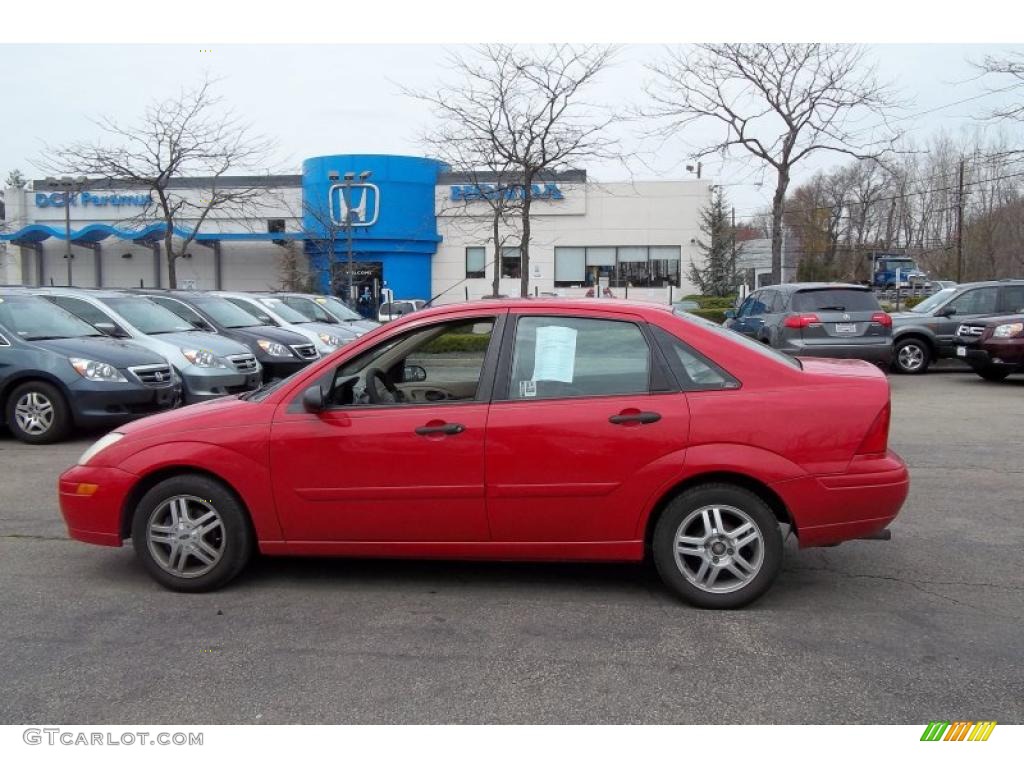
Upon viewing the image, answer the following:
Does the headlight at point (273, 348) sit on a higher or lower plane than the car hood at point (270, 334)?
lower

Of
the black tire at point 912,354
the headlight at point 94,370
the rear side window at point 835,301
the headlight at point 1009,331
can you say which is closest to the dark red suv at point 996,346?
the headlight at point 1009,331

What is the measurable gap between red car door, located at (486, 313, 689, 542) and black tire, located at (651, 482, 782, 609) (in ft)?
0.51

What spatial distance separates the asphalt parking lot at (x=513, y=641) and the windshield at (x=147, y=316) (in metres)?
6.71

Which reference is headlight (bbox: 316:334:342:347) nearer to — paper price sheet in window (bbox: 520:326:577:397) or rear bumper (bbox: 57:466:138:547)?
rear bumper (bbox: 57:466:138:547)

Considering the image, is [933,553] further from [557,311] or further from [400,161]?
[400,161]

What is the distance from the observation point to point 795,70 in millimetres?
24859

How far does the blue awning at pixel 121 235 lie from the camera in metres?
39.0

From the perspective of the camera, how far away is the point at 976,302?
642 inches

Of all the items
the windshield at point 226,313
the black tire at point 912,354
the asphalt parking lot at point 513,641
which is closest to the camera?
the asphalt parking lot at point 513,641

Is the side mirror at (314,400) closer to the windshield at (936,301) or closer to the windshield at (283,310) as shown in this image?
the windshield at (283,310)

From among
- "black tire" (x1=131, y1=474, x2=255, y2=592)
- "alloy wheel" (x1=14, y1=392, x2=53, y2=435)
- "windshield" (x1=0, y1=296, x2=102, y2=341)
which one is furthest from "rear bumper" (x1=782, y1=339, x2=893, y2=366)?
"black tire" (x1=131, y1=474, x2=255, y2=592)

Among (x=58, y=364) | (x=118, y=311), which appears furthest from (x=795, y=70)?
(x=58, y=364)

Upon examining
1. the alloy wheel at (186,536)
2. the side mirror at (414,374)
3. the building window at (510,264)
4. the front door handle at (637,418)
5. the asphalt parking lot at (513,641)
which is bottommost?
the asphalt parking lot at (513,641)

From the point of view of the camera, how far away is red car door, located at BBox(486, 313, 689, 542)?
4.48 meters
